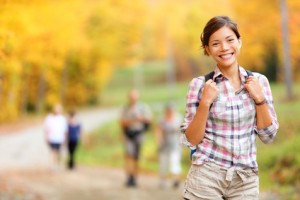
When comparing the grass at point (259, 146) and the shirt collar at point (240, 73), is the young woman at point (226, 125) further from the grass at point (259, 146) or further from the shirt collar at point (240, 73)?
the grass at point (259, 146)

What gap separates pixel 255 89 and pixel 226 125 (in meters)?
0.26

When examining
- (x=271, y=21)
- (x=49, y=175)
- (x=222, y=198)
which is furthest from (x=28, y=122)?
(x=222, y=198)

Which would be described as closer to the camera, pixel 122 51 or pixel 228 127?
pixel 228 127

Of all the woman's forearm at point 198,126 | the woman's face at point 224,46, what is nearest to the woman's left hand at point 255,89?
the woman's face at point 224,46

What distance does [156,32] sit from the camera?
178 feet

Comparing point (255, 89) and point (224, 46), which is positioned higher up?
point (224, 46)

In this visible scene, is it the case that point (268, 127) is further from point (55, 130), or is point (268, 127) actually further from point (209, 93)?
point (55, 130)

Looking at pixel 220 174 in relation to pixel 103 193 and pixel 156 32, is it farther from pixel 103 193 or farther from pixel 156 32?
pixel 156 32

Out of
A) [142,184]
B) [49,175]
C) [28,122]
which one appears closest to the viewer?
[142,184]

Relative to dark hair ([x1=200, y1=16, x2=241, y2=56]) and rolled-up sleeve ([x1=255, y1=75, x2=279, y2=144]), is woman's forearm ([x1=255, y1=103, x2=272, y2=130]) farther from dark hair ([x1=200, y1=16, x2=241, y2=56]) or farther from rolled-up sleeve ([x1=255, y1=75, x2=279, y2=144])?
dark hair ([x1=200, y1=16, x2=241, y2=56])

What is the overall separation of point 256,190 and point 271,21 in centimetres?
1956

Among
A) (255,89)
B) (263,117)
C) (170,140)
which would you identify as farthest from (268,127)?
(170,140)

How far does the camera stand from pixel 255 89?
3572 mm

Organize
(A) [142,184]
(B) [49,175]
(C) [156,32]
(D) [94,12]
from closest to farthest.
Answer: (A) [142,184], (B) [49,175], (D) [94,12], (C) [156,32]
